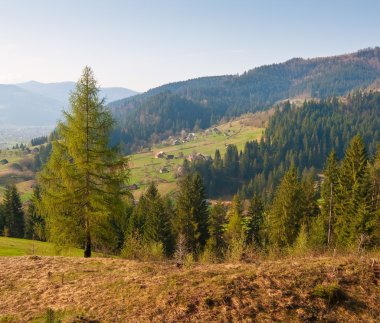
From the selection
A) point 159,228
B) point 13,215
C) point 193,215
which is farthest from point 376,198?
point 13,215

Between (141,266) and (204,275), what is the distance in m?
3.96

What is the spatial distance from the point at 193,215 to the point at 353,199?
23600mm

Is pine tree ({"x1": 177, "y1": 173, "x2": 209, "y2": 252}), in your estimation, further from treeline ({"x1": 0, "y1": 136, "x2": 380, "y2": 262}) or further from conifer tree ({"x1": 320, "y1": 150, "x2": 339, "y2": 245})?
conifer tree ({"x1": 320, "y1": 150, "x2": 339, "y2": 245})

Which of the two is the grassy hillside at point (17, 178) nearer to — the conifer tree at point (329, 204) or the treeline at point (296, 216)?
the treeline at point (296, 216)

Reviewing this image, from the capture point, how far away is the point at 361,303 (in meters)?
12.1

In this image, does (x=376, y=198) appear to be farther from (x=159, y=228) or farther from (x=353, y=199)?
(x=159, y=228)

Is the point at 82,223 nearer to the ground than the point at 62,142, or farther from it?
nearer to the ground

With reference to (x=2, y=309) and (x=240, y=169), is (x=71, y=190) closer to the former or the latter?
(x=2, y=309)

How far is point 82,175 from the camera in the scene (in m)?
23.9

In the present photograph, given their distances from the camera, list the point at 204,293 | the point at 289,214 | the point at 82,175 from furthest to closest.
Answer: the point at 289,214 → the point at 82,175 → the point at 204,293

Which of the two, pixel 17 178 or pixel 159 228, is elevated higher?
pixel 159 228

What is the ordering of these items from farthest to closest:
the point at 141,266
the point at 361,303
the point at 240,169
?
1. the point at 240,169
2. the point at 141,266
3. the point at 361,303

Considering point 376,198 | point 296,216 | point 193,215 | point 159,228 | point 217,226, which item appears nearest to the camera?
point 376,198

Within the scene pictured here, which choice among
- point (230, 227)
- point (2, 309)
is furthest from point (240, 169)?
point (2, 309)
